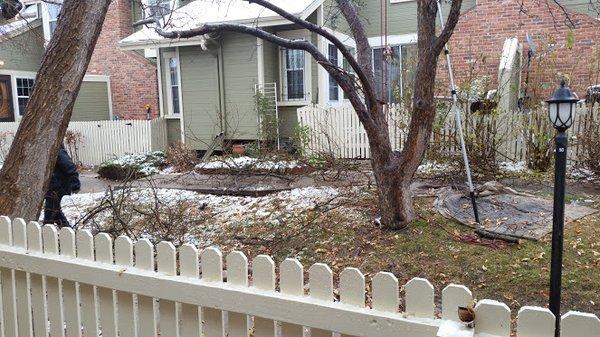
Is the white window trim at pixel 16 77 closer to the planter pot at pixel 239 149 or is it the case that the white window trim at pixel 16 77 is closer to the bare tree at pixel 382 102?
the planter pot at pixel 239 149

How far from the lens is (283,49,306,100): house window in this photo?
14.4 metres

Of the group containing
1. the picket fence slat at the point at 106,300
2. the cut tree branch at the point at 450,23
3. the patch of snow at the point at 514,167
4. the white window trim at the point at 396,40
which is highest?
the white window trim at the point at 396,40

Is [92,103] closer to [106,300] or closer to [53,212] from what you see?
[53,212]

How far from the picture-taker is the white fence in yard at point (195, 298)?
1.83 metres

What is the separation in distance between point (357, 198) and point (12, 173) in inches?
178

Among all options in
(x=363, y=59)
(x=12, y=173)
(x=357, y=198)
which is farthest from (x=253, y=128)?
(x=12, y=173)

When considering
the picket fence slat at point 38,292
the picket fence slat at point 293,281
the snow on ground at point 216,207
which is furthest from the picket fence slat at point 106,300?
the snow on ground at point 216,207

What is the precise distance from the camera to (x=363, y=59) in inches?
236

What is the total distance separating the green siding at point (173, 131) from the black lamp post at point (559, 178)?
1388 cm

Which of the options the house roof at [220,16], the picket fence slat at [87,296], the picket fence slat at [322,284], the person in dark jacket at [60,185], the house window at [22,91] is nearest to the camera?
the picket fence slat at [322,284]

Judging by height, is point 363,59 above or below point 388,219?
above

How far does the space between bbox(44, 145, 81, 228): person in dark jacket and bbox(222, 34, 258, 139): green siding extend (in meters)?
7.61

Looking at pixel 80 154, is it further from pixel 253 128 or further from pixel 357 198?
pixel 357 198

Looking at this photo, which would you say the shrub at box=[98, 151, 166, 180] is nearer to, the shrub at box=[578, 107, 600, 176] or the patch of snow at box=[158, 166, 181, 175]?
the patch of snow at box=[158, 166, 181, 175]
